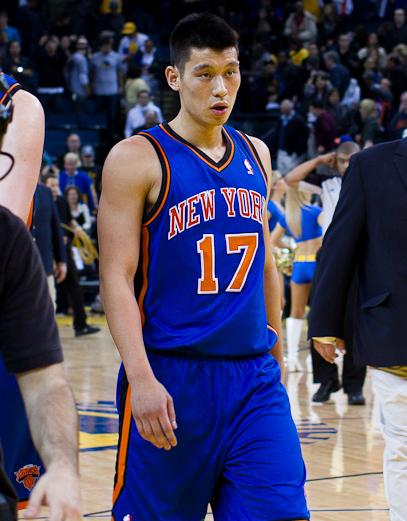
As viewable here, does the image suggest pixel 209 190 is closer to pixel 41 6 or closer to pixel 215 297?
pixel 215 297

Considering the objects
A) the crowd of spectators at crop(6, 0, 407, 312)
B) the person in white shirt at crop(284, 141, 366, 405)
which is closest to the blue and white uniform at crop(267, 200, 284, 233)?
the person in white shirt at crop(284, 141, 366, 405)

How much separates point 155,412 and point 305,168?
612 cm

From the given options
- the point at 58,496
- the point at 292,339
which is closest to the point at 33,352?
the point at 58,496

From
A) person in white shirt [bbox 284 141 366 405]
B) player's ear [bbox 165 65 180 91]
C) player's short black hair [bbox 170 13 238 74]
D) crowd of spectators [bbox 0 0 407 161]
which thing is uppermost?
crowd of spectators [bbox 0 0 407 161]

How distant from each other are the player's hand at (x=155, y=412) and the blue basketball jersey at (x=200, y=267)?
19 cm

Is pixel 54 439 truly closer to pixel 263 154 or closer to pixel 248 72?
pixel 263 154

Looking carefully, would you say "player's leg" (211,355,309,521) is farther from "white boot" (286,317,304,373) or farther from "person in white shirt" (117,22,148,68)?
"person in white shirt" (117,22,148,68)

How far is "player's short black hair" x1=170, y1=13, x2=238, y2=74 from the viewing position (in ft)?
9.62

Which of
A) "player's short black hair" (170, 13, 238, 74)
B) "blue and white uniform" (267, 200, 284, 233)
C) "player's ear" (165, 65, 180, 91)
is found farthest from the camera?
"blue and white uniform" (267, 200, 284, 233)

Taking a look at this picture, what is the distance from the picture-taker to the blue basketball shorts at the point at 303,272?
8.90 metres

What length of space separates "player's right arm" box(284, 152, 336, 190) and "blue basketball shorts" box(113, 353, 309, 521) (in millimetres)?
5305

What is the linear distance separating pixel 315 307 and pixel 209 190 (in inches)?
44.0

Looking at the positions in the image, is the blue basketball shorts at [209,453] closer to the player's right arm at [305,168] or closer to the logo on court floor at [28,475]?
the logo on court floor at [28,475]

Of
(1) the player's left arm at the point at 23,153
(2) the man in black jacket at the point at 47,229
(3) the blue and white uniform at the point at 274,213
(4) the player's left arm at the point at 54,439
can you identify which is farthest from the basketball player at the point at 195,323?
(3) the blue and white uniform at the point at 274,213
